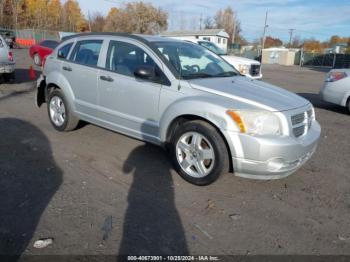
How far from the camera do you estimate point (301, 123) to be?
13.4 feet

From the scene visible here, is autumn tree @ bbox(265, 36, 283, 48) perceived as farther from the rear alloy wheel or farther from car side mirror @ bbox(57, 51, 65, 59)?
car side mirror @ bbox(57, 51, 65, 59)

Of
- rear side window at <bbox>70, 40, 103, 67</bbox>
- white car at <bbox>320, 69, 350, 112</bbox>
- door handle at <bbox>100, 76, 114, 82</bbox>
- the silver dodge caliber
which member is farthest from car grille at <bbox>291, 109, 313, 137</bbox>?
white car at <bbox>320, 69, 350, 112</bbox>

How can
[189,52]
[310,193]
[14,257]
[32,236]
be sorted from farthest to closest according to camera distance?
[189,52]
[310,193]
[32,236]
[14,257]

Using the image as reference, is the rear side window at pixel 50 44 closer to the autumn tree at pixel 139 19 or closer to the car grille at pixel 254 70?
the car grille at pixel 254 70

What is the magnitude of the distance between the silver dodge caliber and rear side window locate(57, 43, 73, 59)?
29mm

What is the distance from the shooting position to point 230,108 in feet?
12.6

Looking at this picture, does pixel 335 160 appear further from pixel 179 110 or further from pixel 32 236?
pixel 32 236

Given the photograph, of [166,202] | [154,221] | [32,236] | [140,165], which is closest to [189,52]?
[140,165]

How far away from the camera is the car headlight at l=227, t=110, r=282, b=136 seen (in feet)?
12.2

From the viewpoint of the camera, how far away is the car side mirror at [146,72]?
14.3ft

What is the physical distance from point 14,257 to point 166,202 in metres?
1.60

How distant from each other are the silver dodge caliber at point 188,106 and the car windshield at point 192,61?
0.06 ft

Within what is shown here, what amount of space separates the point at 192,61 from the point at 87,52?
184 centimetres

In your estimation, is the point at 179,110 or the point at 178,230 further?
the point at 179,110
